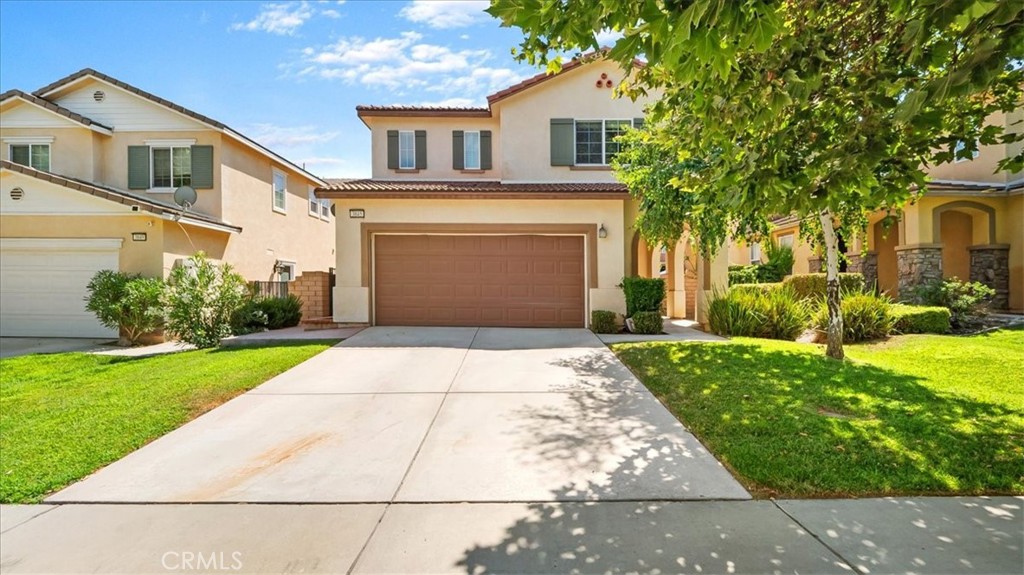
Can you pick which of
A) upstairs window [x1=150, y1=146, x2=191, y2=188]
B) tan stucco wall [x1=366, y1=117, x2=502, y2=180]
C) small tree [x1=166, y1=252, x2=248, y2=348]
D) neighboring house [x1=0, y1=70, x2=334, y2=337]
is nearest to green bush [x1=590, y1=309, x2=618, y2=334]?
tan stucco wall [x1=366, y1=117, x2=502, y2=180]

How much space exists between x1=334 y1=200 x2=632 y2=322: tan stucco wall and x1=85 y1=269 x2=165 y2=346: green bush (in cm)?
425

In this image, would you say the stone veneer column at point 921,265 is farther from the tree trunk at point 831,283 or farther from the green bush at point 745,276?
the tree trunk at point 831,283

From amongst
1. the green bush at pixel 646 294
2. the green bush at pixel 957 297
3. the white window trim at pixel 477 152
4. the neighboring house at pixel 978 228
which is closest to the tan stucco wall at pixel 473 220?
the green bush at pixel 646 294

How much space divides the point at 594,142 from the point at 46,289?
52.3 ft

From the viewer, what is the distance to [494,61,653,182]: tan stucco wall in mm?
13930

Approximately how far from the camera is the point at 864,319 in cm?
1016

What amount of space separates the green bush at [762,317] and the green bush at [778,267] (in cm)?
789

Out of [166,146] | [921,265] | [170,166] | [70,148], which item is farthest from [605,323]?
[70,148]

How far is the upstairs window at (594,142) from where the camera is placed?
14.0 m

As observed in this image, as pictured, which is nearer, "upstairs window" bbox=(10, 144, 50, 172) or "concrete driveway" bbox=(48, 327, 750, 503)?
"concrete driveway" bbox=(48, 327, 750, 503)

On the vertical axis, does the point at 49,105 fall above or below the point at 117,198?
above

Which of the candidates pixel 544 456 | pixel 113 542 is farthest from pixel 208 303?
pixel 544 456

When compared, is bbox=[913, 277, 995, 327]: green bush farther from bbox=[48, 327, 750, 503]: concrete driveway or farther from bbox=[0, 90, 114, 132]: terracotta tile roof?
bbox=[0, 90, 114, 132]: terracotta tile roof
